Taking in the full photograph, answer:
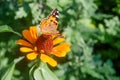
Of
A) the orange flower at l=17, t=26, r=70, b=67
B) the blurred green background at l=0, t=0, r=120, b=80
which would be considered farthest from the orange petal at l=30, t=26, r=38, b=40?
the blurred green background at l=0, t=0, r=120, b=80

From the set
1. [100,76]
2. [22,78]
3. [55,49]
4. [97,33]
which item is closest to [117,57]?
[97,33]

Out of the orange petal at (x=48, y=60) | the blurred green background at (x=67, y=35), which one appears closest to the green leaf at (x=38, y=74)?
the orange petal at (x=48, y=60)

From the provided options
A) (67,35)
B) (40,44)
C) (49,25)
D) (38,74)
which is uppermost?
(49,25)

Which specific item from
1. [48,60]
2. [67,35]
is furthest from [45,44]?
[67,35]

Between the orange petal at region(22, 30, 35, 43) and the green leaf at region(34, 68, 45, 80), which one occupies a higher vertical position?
the orange petal at region(22, 30, 35, 43)

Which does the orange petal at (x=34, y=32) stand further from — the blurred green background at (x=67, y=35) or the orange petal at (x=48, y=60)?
the blurred green background at (x=67, y=35)

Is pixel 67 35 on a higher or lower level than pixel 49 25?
lower

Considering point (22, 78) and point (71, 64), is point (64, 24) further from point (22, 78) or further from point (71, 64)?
point (22, 78)

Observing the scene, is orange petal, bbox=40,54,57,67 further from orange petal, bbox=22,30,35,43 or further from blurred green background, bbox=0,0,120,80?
blurred green background, bbox=0,0,120,80

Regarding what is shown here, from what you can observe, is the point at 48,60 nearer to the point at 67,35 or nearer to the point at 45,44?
the point at 45,44
